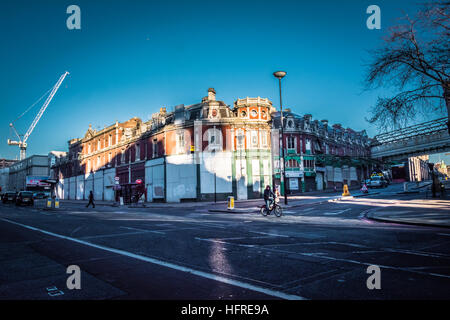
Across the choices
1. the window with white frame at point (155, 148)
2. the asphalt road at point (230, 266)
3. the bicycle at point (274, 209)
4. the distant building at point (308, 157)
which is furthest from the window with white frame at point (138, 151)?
the asphalt road at point (230, 266)

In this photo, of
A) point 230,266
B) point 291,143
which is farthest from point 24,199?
point 230,266

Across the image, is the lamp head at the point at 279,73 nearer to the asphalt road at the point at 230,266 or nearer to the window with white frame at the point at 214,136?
the window with white frame at the point at 214,136

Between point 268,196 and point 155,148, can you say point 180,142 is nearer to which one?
point 155,148

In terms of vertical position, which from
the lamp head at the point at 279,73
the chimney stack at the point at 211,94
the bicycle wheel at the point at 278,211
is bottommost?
the bicycle wheel at the point at 278,211

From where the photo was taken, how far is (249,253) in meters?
6.73

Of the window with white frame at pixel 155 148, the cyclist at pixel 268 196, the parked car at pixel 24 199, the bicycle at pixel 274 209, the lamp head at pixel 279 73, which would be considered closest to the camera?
the bicycle at pixel 274 209

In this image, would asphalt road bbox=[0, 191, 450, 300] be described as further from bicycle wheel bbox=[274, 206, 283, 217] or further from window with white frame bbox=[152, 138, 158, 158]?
window with white frame bbox=[152, 138, 158, 158]

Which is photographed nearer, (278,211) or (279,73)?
(278,211)

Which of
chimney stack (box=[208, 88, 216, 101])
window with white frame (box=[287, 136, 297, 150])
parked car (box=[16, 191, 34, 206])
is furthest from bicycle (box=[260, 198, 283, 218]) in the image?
parked car (box=[16, 191, 34, 206])

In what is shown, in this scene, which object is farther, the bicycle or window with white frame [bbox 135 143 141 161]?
window with white frame [bbox 135 143 141 161]

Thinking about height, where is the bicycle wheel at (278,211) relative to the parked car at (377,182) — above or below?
below

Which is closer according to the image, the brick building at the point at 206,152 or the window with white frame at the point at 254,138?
the brick building at the point at 206,152

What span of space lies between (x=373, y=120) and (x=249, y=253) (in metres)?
6.87

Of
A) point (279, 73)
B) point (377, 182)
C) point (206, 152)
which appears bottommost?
point (377, 182)
